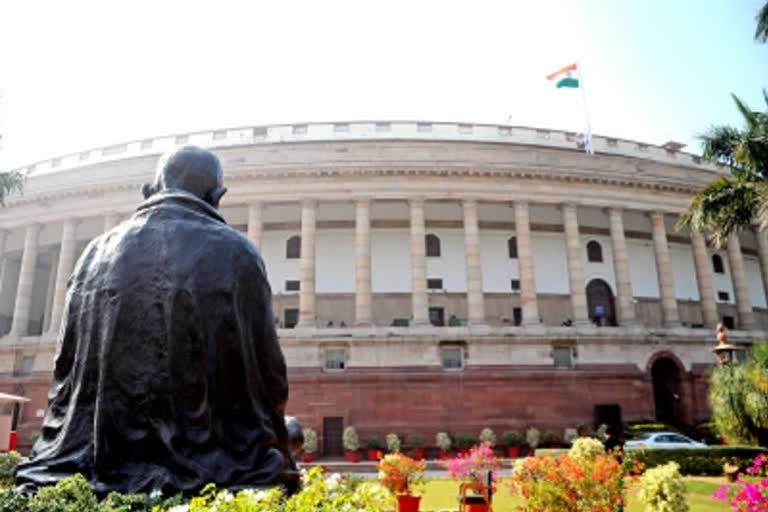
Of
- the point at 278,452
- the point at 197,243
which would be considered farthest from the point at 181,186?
the point at 278,452

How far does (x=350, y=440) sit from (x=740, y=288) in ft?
94.9

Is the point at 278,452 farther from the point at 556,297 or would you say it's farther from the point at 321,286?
the point at 556,297

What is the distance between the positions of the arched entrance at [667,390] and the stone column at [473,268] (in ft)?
37.9

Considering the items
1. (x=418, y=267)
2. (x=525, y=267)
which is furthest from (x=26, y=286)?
(x=525, y=267)

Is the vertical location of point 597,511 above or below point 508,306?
below

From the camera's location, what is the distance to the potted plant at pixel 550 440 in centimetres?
3000

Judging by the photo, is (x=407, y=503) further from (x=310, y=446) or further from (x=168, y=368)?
(x=310, y=446)

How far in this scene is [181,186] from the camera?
5.28m

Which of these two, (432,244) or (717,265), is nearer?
(432,244)

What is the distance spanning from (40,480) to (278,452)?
5.81 feet

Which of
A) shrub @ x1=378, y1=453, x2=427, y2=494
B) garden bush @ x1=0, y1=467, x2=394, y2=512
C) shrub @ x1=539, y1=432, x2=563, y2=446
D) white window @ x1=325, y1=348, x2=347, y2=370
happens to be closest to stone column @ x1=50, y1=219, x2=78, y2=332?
white window @ x1=325, y1=348, x2=347, y2=370

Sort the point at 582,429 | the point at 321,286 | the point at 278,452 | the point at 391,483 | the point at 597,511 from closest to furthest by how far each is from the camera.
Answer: the point at 278,452, the point at 597,511, the point at 391,483, the point at 582,429, the point at 321,286

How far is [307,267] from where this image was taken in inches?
1319

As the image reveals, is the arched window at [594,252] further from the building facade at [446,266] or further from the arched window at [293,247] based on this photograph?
the arched window at [293,247]
